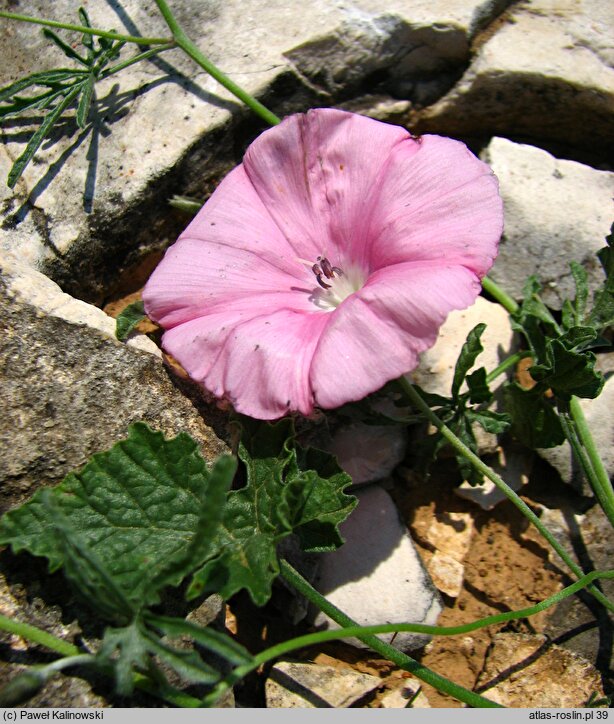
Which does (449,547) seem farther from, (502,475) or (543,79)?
(543,79)

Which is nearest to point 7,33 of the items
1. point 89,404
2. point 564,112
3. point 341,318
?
point 89,404

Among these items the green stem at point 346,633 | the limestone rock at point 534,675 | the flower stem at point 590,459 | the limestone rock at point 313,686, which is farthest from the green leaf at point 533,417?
the limestone rock at point 313,686

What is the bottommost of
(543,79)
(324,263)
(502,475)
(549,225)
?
(502,475)

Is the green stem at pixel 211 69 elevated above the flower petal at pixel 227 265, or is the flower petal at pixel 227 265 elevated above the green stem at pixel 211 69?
the green stem at pixel 211 69

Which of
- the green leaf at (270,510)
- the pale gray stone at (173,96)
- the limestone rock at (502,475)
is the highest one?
the pale gray stone at (173,96)

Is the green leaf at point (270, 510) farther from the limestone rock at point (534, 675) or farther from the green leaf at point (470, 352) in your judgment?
the limestone rock at point (534, 675)

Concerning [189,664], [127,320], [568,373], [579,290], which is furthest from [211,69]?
[189,664]

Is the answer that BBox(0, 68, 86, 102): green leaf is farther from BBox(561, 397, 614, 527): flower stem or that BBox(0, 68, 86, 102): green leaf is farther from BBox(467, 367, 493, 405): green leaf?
BBox(561, 397, 614, 527): flower stem

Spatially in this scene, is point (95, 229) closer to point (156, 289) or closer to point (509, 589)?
point (156, 289)
